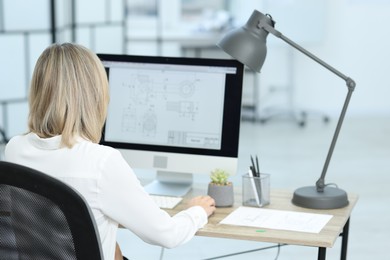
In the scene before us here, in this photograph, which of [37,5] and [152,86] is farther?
[37,5]

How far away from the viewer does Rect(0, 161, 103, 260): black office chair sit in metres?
1.51

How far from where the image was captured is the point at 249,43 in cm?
230

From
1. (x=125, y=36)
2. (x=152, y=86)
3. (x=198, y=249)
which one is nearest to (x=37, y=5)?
(x=125, y=36)

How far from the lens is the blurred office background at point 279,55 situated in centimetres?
580

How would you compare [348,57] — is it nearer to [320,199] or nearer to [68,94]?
[320,199]

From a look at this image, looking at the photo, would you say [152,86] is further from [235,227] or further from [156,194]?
[235,227]

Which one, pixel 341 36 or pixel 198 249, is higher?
pixel 341 36

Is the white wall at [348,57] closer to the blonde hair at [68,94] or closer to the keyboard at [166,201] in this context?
the keyboard at [166,201]

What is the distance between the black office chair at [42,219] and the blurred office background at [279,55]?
373 centimetres

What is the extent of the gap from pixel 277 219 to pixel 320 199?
201 millimetres

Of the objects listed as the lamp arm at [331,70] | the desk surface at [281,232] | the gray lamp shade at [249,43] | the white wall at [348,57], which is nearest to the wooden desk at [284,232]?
the desk surface at [281,232]

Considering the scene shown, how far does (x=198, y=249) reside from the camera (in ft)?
12.5

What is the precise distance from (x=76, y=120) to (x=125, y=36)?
5.46 meters

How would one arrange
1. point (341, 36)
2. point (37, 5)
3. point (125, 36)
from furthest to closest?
point (341, 36)
point (125, 36)
point (37, 5)
